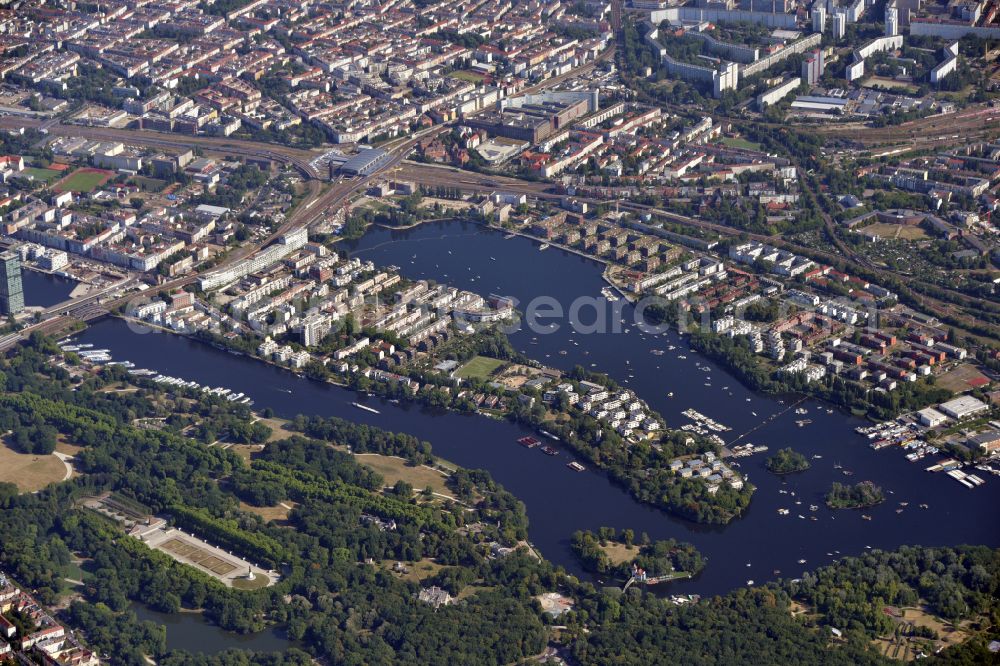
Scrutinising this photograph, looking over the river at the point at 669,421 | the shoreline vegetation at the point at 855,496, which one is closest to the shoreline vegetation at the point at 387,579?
the river at the point at 669,421

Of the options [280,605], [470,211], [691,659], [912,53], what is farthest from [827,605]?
[912,53]

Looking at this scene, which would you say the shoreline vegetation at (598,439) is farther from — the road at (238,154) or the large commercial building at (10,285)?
the large commercial building at (10,285)

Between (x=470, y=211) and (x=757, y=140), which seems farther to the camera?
(x=757, y=140)

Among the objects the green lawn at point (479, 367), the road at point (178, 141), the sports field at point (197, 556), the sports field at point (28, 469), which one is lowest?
the green lawn at point (479, 367)

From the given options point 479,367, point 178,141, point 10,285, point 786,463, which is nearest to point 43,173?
point 178,141

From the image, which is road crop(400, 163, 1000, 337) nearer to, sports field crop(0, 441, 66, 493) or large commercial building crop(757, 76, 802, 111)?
large commercial building crop(757, 76, 802, 111)

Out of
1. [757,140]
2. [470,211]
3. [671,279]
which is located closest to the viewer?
[671,279]

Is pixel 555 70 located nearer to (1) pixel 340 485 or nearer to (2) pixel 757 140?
(2) pixel 757 140
